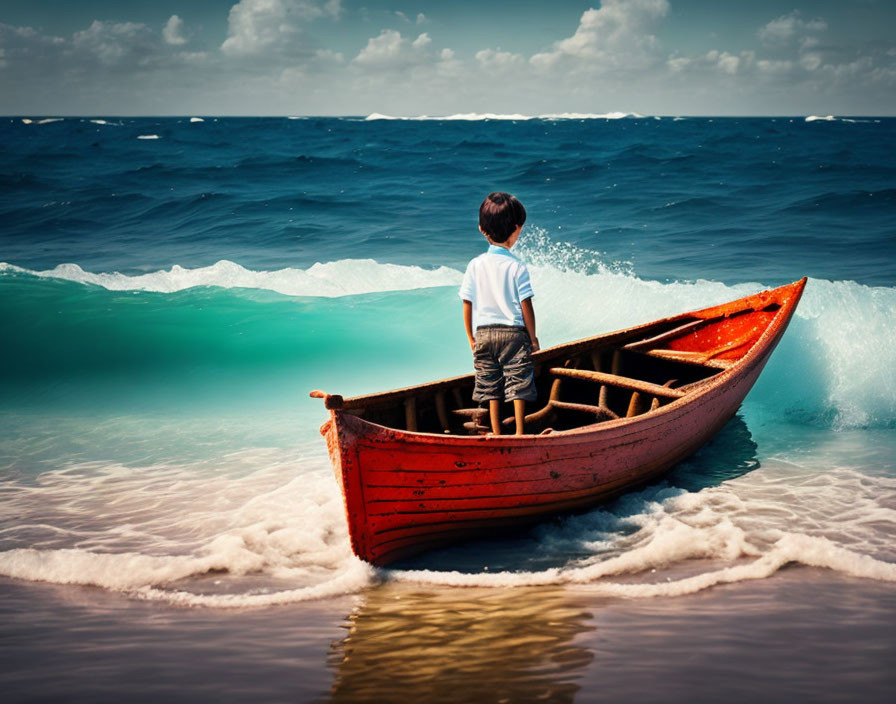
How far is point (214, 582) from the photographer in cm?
520

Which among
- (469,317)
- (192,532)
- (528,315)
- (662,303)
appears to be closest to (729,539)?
(528,315)

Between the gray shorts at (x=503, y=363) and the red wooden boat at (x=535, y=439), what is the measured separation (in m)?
0.42

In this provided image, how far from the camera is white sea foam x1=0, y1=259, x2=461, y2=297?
17219 millimetres

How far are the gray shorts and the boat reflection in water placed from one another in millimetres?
1507

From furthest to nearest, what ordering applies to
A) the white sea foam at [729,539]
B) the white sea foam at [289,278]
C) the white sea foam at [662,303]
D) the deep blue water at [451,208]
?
the deep blue water at [451,208]
the white sea foam at [289,278]
the white sea foam at [662,303]
the white sea foam at [729,539]

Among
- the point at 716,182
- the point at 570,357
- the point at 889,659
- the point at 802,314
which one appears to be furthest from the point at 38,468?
the point at 716,182

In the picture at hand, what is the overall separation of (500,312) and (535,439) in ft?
3.17

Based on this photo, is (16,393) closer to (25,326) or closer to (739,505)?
(25,326)

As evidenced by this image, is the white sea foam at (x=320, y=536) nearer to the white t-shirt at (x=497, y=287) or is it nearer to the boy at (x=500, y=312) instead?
the boy at (x=500, y=312)

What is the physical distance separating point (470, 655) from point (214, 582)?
→ 6.76ft

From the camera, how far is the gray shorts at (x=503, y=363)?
5.55 m

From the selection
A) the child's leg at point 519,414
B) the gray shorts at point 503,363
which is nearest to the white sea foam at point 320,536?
the child's leg at point 519,414

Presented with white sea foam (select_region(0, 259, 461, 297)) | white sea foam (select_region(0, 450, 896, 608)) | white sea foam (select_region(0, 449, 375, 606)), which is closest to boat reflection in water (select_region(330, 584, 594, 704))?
white sea foam (select_region(0, 450, 896, 608))

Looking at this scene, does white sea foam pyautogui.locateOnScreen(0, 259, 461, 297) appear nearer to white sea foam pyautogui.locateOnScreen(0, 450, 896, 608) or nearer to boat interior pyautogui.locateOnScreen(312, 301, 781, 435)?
boat interior pyautogui.locateOnScreen(312, 301, 781, 435)
